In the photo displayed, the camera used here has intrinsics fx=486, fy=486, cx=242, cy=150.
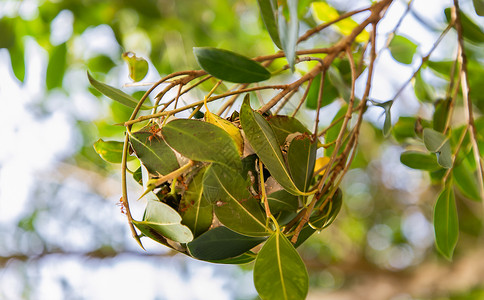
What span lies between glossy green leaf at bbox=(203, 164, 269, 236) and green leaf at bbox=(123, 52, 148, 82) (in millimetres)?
166

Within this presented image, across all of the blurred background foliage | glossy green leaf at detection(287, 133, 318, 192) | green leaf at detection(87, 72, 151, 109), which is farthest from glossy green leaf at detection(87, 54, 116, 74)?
glossy green leaf at detection(287, 133, 318, 192)

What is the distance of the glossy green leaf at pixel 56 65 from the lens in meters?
0.93

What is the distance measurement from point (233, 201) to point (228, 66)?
10cm

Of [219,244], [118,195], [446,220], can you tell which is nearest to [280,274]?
[219,244]

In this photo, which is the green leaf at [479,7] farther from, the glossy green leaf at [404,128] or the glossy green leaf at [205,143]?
the glossy green leaf at [205,143]

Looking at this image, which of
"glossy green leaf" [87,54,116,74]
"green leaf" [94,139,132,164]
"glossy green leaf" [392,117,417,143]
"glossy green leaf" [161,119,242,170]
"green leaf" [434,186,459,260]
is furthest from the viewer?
"glossy green leaf" [87,54,116,74]

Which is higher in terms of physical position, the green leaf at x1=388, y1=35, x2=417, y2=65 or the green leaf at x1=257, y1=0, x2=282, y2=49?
the green leaf at x1=257, y1=0, x2=282, y2=49

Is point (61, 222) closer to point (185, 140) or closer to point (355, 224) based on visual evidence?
point (355, 224)

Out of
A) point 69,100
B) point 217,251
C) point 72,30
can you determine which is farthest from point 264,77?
point 69,100

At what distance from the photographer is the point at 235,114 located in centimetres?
41

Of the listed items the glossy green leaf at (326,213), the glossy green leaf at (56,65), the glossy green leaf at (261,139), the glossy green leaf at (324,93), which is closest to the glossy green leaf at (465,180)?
the glossy green leaf at (324,93)

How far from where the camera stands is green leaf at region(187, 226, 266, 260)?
1.15ft

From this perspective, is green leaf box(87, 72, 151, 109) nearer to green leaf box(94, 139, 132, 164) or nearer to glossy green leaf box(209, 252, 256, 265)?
green leaf box(94, 139, 132, 164)

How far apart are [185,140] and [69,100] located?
1.30 m
